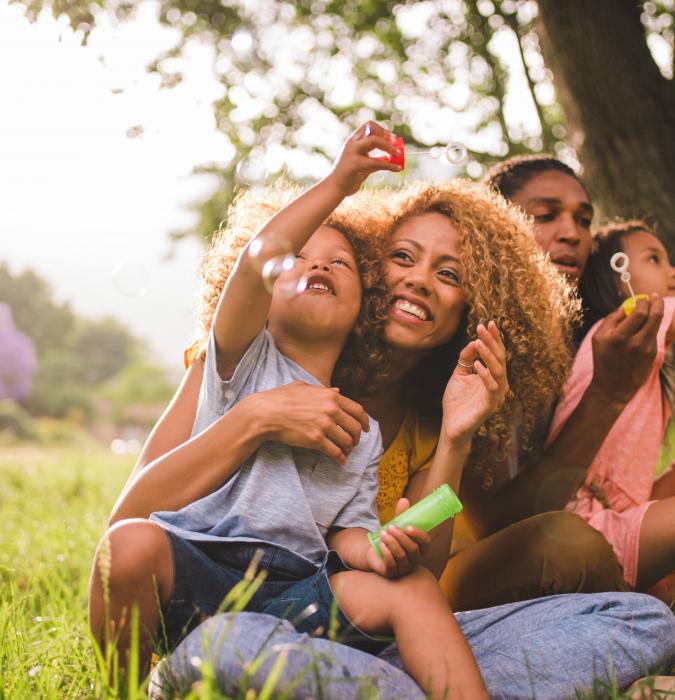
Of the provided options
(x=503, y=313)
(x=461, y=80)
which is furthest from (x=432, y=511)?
(x=461, y=80)

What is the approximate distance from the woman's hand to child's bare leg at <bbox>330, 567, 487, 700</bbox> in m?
0.27

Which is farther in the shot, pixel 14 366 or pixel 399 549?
pixel 14 366

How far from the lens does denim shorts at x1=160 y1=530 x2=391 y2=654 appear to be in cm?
159

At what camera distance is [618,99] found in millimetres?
3742

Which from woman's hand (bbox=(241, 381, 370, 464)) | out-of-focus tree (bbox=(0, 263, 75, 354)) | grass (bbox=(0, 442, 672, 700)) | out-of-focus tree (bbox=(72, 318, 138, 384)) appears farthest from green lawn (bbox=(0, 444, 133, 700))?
out-of-focus tree (bbox=(72, 318, 138, 384))

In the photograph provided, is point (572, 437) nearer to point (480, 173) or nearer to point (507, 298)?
point (507, 298)

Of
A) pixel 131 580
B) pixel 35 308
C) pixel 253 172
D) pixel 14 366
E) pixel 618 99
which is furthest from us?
pixel 35 308

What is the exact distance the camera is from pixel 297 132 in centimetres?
718

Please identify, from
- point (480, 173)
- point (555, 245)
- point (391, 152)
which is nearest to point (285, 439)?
point (391, 152)

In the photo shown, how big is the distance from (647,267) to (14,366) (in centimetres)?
1792

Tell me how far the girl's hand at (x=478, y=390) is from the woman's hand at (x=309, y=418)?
0.24m

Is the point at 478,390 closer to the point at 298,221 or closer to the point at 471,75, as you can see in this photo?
the point at 298,221

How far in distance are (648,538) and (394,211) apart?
1129 millimetres

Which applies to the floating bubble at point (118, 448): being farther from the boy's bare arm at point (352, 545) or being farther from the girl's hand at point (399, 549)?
the girl's hand at point (399, 549)
